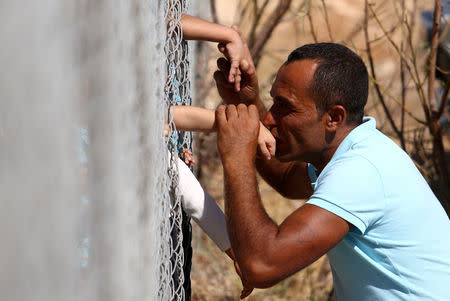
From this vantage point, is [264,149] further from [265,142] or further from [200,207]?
[200,207]

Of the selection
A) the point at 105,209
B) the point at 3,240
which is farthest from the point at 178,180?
the point at 3,240

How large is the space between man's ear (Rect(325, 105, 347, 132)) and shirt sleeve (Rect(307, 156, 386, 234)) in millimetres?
246

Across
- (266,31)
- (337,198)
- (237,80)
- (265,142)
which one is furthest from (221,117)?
(266,31)

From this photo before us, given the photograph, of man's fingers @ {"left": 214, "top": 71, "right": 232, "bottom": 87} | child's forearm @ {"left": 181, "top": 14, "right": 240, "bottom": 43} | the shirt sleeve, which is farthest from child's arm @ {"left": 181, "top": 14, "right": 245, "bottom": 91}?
the shirt sleeve

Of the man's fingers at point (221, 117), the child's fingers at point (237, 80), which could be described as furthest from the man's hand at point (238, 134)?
the child's fingers at point (237, 80)

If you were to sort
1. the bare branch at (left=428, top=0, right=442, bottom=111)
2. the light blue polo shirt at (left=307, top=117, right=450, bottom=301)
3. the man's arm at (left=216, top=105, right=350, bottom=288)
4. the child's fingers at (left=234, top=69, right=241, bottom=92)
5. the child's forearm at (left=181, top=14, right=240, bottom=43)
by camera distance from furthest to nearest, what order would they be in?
the bare branch at (left=428, top=0, right=442, bottom=111) < the child's fingers at (left=234, top=69, right=241, bottom=92) < the child's forearm at (left=181, top=14, right=240, bottom=43) < the light blue polo shirt at (left=307, top=117, right=450, bottom=301) < the man's arm at (left=216, top=105, right=350, bottom=288)

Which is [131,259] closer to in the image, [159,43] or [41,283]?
[41,283]

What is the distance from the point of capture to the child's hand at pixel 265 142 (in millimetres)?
2135

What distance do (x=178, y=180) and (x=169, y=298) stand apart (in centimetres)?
38

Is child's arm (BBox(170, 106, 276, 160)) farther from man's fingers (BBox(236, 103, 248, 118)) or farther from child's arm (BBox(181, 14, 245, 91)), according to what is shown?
child's arm (BBox(181, 14, 245, 91))

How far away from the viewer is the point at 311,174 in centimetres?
255

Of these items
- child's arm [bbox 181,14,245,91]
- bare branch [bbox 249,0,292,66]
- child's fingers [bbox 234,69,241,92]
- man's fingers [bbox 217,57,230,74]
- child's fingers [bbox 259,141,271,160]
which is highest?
bare branch [bbox 249,0,292,66]

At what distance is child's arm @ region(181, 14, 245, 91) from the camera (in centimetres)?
225

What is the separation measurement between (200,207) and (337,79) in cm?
65
